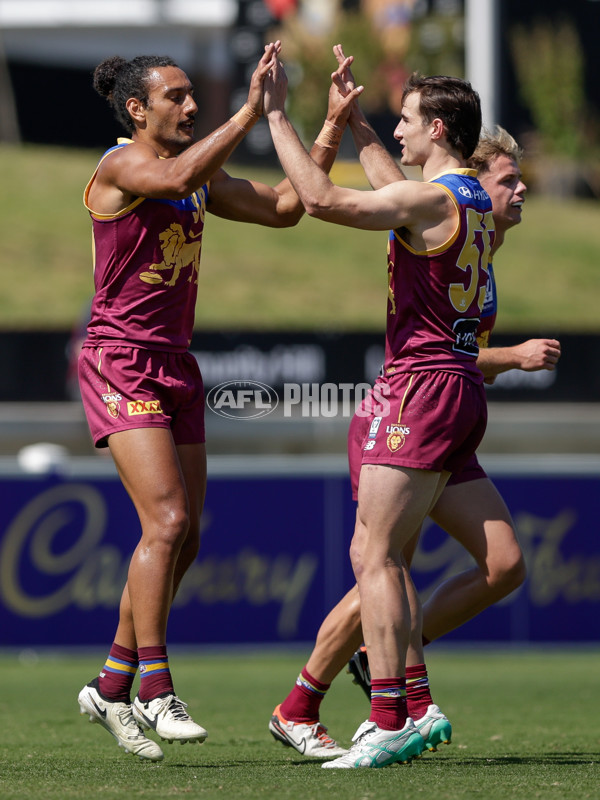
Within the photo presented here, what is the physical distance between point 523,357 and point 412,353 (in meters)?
0.65

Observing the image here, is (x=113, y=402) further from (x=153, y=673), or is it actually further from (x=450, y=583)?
(x=450, y=583)

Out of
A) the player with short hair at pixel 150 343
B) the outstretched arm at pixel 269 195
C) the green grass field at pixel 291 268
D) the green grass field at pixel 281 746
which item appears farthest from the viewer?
the green grass field at pixel 291 268

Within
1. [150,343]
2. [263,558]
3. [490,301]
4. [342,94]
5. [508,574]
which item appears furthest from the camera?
[263,558]

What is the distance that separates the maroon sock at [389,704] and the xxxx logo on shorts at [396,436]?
2.58 ft

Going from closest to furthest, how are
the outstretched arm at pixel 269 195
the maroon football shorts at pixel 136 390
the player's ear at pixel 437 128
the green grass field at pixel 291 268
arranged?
the player's ear at pixel 437 128
the maroon football shorts at pixel 136 390
the outstretched arm at pixel 269 195
the green grass field at pixel 291 268

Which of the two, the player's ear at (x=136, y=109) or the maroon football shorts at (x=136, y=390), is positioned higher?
the player's ear at (x=136, y=109)

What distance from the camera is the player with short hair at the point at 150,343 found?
15.0ft

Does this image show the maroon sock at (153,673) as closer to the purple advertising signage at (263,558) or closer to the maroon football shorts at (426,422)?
the maroon football shorts at (426,422)

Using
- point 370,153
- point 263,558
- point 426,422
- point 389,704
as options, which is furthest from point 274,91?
point 263,558

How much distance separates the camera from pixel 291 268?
3003 centimetres

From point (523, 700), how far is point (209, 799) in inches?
168

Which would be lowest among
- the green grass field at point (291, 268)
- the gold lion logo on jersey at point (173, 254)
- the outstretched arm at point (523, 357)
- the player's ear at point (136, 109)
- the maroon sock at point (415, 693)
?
the maroon sock at point (415, 693)

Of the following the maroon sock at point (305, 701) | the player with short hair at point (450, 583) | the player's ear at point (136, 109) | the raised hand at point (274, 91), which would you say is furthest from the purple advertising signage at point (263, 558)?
the raised hand at point (274, 91)

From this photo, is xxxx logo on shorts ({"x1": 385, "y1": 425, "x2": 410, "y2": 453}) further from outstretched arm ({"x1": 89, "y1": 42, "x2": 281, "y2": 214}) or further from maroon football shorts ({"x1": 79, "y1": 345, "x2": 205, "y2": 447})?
outstretched arm ({"x1": 89, "y1": 42, "x2": 281, "y2": 214})
